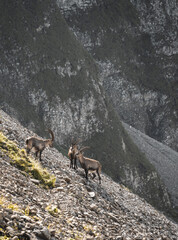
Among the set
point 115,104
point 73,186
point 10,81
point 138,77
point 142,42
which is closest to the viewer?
point 73,186

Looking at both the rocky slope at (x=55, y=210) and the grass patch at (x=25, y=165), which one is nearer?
the rocky slope at (x=55, y=210)

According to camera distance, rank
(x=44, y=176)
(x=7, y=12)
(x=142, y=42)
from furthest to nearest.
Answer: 1. (x=142, y=42)
2. (x=7, y=12)
3. (x=44, y=176)

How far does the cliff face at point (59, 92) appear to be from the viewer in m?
67.4

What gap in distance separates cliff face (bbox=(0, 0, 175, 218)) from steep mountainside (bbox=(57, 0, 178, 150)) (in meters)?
36.2

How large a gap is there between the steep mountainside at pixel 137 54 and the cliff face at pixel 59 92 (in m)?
36.2

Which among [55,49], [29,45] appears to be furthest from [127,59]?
[29,45]

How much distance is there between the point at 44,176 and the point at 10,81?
2099 inches

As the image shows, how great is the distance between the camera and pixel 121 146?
8375 cm

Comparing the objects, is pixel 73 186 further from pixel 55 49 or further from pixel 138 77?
pixel 138 77

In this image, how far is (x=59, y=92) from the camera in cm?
7562

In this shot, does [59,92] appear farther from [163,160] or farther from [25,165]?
[25,165]

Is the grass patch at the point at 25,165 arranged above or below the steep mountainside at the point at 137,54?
below

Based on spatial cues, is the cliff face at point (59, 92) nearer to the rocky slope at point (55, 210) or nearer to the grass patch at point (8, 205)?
the rocky slope at point (55, 210)

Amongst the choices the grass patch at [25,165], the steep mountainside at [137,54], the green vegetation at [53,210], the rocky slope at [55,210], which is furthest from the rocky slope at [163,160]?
the green vegetation at [53,210]
